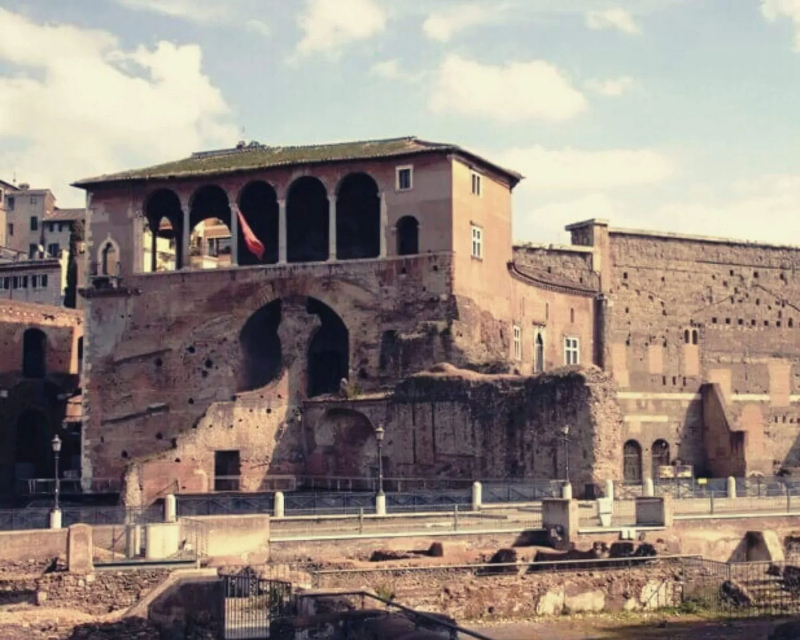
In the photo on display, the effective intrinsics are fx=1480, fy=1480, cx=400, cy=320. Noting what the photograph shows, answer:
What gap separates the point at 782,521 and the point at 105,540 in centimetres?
1937

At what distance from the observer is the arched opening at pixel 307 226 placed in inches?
2255

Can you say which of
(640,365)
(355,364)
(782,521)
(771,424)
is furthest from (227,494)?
(771,424)

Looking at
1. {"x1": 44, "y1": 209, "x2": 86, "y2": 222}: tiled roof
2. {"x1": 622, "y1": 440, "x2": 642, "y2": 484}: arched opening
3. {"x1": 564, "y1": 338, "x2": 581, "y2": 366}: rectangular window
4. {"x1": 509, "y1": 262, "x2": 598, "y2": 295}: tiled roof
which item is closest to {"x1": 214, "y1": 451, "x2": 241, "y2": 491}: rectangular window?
{"x1": 509, "y1": 262, "x2": 598, "y2": 295}: tiled roof

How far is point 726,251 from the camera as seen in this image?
6900 cm

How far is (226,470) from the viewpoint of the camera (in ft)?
165

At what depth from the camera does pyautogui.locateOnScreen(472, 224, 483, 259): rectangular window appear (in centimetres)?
5266

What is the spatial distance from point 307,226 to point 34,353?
15.8 metres

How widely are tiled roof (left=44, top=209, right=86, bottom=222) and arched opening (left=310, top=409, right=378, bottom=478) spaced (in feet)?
194

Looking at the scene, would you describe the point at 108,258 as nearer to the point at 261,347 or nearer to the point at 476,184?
the point at 261,347

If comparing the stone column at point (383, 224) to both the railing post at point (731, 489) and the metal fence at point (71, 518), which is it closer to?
the railing post at point (731, 489)

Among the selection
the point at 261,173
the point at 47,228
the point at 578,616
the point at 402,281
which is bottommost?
the point at 578,616

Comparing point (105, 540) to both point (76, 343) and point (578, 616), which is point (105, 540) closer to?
point (578, 616)

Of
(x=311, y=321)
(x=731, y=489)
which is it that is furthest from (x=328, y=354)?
(x=731, y=489)

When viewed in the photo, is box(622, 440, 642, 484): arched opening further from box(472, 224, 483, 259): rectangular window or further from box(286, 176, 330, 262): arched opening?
box(286, 176, 330, 262): arched opening
